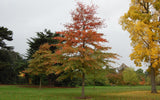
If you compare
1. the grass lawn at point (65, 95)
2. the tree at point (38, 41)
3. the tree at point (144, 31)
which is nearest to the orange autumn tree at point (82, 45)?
the grass lawn at point (65, 95)

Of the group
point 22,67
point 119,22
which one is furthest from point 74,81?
point 119,22

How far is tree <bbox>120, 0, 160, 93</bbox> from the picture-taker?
15352 millimetres

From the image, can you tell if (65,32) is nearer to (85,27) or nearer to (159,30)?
(85,27)

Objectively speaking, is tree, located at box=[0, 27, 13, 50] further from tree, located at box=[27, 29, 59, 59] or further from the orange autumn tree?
the orange autumn tree

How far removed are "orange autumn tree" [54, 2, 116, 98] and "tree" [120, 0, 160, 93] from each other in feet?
17.9

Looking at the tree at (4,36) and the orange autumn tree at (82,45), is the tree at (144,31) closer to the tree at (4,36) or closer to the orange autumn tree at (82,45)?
the orange autumn tree at (82,45)

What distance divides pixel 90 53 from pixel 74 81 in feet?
70.7

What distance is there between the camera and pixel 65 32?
11945mm

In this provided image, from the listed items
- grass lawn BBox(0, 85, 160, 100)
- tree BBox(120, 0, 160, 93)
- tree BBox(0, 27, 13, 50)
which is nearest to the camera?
grass lawn BBox(0, 85, 160, 100)

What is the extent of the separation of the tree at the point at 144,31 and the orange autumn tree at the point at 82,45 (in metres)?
5.47

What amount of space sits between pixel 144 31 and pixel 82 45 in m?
7.91

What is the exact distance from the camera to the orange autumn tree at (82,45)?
36.1 ft

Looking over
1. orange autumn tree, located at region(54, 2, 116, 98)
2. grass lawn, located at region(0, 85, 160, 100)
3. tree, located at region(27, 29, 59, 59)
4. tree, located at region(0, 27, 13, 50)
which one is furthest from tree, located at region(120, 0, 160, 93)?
tree, located at region(0, 27, 13, 50)

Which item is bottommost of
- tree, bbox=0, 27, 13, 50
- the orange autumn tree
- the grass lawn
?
the grass lawn
